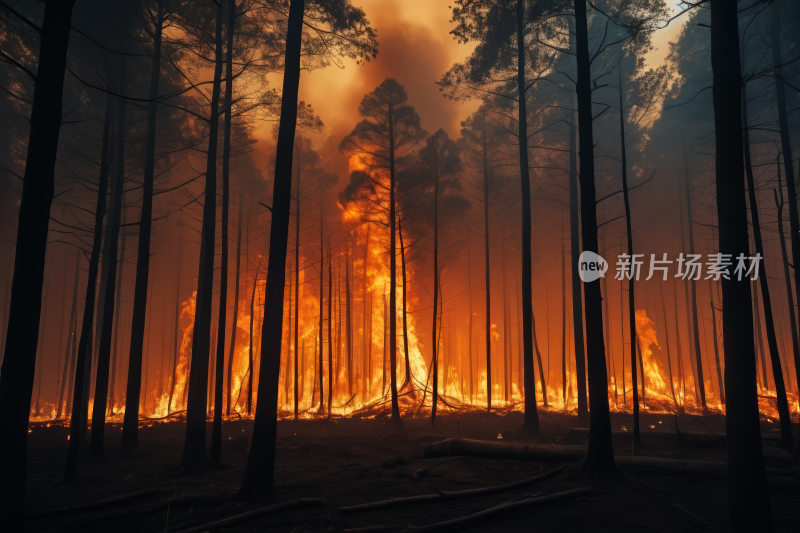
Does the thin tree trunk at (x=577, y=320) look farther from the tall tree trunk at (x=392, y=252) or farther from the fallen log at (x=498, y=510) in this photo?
the fallen log at (x=498, y=510)

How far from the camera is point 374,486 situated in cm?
684

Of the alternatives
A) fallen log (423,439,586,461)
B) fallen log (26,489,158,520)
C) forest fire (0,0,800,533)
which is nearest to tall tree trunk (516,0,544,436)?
forest fire (0,0,800,533)

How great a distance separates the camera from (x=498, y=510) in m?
5.14

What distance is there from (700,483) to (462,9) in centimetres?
1348

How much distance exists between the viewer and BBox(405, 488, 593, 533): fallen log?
15.0 feet

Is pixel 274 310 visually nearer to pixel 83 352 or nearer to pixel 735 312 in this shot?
pixel 83 352

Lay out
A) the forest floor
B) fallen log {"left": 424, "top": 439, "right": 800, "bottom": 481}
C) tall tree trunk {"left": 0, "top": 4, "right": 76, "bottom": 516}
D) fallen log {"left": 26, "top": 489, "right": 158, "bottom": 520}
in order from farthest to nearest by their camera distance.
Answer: fallen log {"left": 424, "top": 439, "right": 800, "bottom": 481}, fallen log {"left": 26, "top": 489, "right": 158, "bottom": 520}, the forest floor, tall tree trunk {"left": 0, "top": 4, "right": 76, "bottom": 516}

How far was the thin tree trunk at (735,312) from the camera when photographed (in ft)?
14.4

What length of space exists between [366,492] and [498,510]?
7.29 feet

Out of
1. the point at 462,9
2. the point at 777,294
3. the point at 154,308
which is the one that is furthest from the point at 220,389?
the point at 154,308

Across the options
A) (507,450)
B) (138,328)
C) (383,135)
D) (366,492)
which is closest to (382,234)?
(383,135)

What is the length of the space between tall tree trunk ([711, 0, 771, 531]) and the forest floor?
0.55 meters

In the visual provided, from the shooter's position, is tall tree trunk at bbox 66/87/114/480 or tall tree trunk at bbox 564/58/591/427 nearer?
tall tree trunk at bbox 66/87/114/480

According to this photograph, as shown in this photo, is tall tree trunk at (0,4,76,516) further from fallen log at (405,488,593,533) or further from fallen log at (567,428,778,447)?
fallen log at (567,428,778,447)
